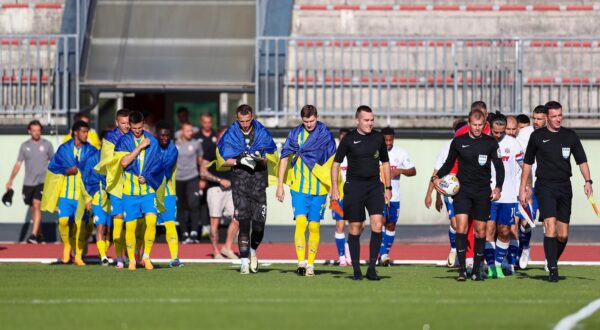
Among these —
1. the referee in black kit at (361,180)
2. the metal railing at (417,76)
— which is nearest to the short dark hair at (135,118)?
the referee in black kit at (361,180)

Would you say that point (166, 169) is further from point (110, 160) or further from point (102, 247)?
point (102, 247)

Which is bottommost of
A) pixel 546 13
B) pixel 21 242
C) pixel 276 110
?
pixel 21 242

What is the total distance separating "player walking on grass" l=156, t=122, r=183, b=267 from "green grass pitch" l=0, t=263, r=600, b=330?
732 mm

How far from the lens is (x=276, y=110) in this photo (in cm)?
2442

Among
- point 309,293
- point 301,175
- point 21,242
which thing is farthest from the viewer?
point 21,242

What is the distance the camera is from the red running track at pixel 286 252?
67.9 ft

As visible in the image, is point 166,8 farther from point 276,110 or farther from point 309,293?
point 309,293

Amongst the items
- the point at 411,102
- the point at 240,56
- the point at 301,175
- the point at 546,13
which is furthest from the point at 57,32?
the point at 301,175

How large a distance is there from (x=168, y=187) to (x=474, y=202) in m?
4.34

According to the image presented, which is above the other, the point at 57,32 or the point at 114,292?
the point at 57,32

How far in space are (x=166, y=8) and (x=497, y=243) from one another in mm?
12185

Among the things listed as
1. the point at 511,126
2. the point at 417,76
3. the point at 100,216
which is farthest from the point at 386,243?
the point at 417,76

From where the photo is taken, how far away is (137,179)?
1752 centimetres

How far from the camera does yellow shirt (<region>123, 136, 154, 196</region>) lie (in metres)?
17.5
